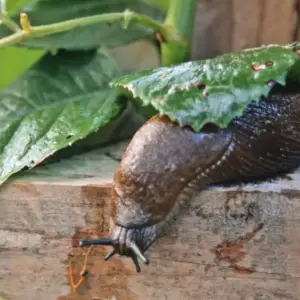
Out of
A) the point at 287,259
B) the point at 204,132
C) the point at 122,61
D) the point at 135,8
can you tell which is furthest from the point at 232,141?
the point at 122,61

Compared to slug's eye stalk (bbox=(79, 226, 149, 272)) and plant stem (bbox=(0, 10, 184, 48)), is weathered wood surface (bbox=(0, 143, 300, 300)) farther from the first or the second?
plant stem (bbox=(0, 10, 184, 48))

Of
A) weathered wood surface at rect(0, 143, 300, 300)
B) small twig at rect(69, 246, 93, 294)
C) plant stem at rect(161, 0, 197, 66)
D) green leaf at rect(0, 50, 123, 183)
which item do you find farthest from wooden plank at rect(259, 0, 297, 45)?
small twig at rect(69, 246, 93, 294)

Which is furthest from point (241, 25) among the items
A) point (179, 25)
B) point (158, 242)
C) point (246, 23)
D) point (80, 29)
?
point (158, 242)

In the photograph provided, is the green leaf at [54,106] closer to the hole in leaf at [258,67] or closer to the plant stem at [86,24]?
the plant stem at [86,24]

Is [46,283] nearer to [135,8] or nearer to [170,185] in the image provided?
[170,185]

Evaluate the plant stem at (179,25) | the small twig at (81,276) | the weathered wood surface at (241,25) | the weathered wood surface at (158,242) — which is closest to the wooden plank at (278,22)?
the weathered wood surface at (241,25)
